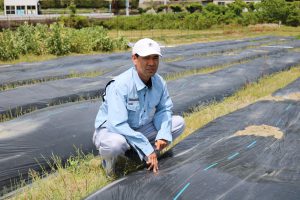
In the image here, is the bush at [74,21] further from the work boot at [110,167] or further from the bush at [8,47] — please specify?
the work boot at [110,167]

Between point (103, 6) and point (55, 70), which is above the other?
point (103, 6)

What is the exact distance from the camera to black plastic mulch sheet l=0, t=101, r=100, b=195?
10.7 ft

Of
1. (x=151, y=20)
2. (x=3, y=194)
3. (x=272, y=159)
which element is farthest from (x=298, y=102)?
(x=151, y=20)

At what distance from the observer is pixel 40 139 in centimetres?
358

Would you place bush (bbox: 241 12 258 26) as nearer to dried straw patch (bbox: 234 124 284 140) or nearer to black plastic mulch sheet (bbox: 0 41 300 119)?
black plastic mulch sheet (bbox: 0 41 300 119)

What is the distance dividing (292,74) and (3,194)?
7.06m

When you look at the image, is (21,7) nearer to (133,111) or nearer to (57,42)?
(57,42)

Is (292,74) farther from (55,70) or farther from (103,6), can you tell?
(103,6)

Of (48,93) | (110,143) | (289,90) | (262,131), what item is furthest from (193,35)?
(110,143)

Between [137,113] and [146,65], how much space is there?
0.41 meters

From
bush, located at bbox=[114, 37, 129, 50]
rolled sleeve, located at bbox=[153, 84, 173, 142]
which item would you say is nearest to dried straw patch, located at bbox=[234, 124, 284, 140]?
rolled sleeve, located at bbox=[153, 84, 173, 142]

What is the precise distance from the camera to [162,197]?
8.23 ft

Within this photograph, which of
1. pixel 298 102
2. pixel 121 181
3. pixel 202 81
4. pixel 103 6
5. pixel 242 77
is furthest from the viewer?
pixel 103 6

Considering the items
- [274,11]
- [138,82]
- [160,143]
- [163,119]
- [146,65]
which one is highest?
[274,11]
